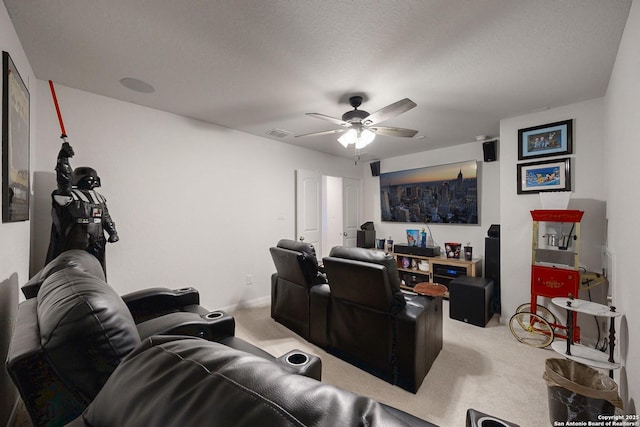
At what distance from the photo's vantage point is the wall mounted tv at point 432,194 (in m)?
4.21

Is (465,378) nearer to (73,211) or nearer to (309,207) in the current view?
(309,207)

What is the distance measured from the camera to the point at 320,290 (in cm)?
256

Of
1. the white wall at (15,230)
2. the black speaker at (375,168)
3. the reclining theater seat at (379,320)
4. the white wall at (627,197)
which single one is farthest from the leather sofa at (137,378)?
the black speaker at (375,168)

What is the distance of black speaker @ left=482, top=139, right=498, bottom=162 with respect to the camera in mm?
3900

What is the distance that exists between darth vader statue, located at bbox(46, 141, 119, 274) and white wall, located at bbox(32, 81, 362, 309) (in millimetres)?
504

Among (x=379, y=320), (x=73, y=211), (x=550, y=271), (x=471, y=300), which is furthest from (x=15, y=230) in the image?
(x=550, y=271)

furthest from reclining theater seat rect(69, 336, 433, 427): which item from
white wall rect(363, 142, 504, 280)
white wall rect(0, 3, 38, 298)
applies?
white wall rect(363, 142, 504, 280)

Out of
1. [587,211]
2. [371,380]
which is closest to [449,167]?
[587,211]

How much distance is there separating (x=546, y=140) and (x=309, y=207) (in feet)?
10.7

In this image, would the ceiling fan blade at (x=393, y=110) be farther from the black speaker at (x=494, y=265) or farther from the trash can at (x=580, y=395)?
the black speaker at (x=494, y=265)

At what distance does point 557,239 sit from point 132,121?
473 cm

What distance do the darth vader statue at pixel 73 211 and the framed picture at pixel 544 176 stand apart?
4.28m

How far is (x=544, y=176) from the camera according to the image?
9.49 feet

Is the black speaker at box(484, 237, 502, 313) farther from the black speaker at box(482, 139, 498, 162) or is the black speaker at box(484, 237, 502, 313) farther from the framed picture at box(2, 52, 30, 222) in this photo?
the framed picture at box(2, 52, 30, 222)
